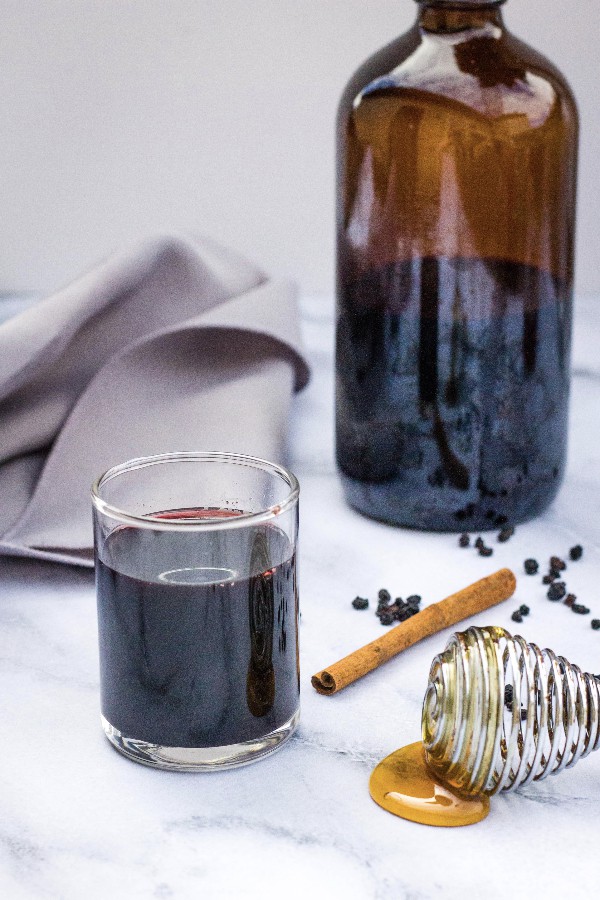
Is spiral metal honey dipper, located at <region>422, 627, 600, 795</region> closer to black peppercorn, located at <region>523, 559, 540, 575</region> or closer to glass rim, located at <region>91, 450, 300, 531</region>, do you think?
glass rim, located at <region>91, 450, 300, 531</region>

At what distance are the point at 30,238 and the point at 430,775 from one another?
3.81ft

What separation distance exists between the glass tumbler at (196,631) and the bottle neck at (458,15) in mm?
436

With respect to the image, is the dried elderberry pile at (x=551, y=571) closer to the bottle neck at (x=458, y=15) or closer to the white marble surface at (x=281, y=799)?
the white marble surface at (x=281, y=799)

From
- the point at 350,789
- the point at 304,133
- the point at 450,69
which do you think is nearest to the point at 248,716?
the point at 350,789

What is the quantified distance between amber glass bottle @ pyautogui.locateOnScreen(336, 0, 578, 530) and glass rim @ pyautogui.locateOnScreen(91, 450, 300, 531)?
278 mm

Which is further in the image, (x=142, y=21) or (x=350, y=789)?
(x=142, y=21)

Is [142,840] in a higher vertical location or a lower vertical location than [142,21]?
lower

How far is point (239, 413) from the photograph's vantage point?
3.61 ft

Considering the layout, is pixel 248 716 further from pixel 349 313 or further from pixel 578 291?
pixel 578 291

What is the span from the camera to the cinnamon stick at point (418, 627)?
0.78m

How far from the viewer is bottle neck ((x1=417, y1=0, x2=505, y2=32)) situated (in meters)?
0.93

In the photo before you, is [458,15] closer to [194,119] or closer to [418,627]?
[418,627]

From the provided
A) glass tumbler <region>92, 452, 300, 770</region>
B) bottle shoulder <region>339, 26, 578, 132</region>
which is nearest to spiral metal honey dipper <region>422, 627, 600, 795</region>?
glass tumbler <region>92, 452, 300, 770</region>

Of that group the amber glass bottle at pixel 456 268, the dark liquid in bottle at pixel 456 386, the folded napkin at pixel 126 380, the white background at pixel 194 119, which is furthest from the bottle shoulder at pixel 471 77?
the white background at pixel 194 119
